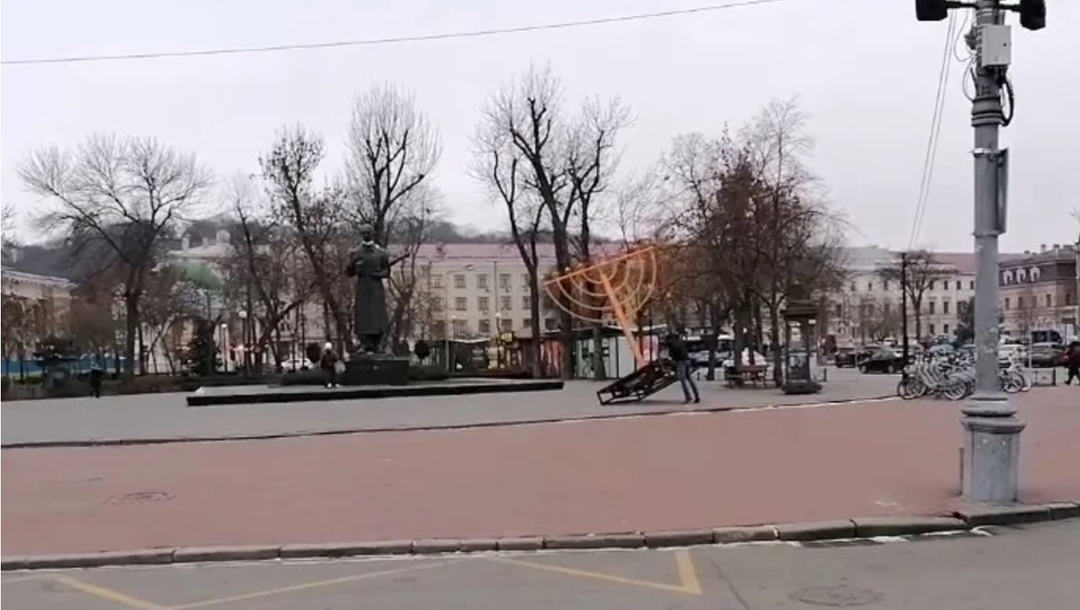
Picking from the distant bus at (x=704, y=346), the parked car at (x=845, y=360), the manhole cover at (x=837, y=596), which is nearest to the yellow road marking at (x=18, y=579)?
the manhole cover at (x=837, y=596)

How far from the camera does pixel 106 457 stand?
1794 centimetres

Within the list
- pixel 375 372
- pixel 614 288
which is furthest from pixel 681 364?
pixel 614 288

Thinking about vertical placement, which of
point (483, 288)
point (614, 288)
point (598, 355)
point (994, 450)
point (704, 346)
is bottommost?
point (704, 346)

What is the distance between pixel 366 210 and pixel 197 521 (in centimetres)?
4563

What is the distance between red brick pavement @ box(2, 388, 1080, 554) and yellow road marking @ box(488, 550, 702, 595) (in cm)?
103

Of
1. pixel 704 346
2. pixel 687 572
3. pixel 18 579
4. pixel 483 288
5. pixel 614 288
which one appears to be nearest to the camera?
pixel 687 572

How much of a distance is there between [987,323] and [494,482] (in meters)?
5.97

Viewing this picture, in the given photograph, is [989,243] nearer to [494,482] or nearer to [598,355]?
[494,482]

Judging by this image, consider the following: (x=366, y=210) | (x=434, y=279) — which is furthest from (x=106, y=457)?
(x=434, y=279)

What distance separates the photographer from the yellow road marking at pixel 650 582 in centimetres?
777

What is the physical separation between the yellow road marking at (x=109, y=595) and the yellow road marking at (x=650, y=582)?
2.79m

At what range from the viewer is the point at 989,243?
36.2 ft

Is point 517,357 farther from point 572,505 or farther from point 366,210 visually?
point 572,505

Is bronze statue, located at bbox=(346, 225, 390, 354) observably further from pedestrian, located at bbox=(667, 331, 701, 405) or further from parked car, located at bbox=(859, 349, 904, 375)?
parked car, located at bbox=(859, 349, 904, 375)
